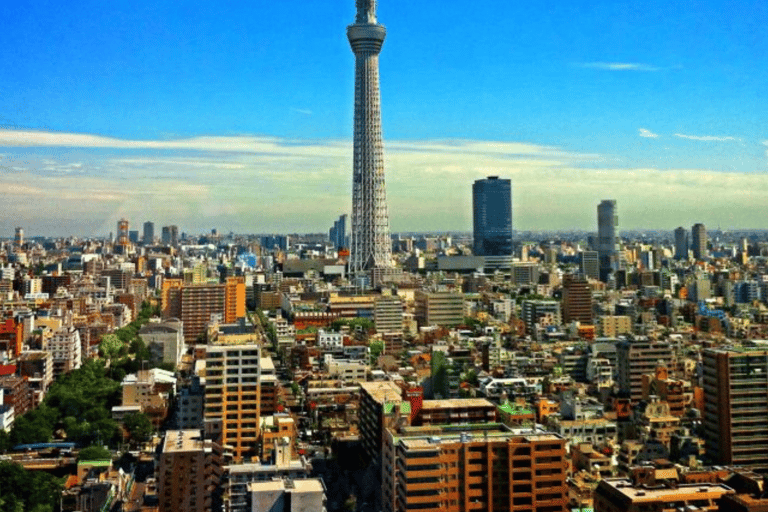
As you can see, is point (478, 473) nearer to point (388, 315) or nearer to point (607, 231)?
point (388, 315)

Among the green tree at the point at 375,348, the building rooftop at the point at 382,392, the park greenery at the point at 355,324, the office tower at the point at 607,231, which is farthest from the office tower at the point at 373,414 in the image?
the office tower at the point at 607,231

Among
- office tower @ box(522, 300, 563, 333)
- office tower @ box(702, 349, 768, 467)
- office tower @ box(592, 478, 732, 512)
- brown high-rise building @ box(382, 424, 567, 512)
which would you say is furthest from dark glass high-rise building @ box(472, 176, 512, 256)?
office tower @ box(592, 478, 732, 512)

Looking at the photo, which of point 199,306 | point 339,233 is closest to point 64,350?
point 199,306

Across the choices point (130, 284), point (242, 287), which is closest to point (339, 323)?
point (242, 287)

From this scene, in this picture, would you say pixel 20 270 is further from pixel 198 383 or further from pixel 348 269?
pixel 198 383

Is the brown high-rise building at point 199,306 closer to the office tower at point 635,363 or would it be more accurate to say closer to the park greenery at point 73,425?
the park greenery at point 73,425

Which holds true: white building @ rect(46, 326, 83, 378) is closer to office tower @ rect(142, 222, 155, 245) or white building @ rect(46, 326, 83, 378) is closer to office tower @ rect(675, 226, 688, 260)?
office tower @ rect(142, 222, 155, 245)
